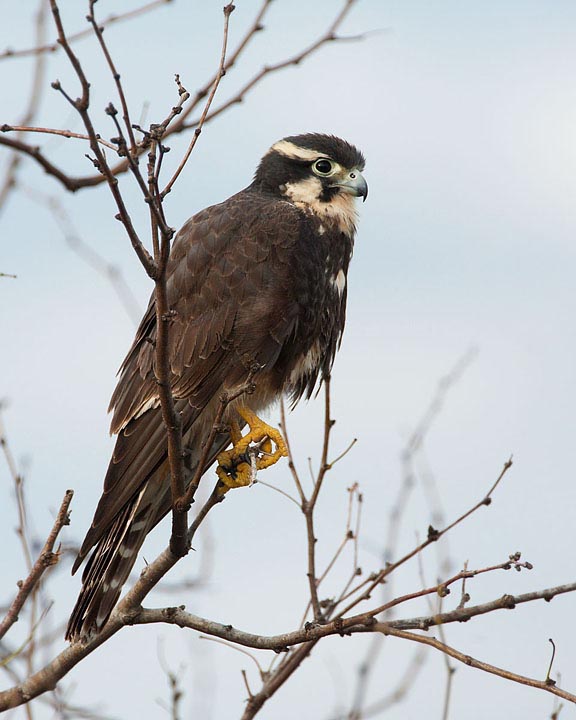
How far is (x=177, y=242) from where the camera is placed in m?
4.53

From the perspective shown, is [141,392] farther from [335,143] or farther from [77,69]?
[77,69]

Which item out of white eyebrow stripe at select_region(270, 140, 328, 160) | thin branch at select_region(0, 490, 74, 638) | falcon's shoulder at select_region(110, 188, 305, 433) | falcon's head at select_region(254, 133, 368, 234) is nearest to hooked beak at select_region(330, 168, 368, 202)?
falcon's head at select_region(254, 133, 368, 234)

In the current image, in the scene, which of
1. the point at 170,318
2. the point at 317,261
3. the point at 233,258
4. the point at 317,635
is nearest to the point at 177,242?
the point at 233,258

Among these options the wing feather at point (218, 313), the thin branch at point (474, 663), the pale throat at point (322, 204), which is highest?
the pale throat at point (322, 204)

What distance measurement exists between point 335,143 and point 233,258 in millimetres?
903

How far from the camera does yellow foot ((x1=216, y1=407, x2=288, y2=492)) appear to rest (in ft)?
13.6

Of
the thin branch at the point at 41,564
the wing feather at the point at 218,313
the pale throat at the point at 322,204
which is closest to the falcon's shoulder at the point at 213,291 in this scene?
the wing feather at the point at 218,313

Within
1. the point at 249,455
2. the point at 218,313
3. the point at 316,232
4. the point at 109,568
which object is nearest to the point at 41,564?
the point at 109,568

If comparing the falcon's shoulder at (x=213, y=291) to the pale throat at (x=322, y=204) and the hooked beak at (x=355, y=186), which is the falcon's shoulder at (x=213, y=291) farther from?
the hooked beak at (x=355, y=186)

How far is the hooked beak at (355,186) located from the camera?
470cm

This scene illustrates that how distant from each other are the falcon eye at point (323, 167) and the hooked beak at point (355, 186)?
86 mm

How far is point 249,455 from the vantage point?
411 centimetres

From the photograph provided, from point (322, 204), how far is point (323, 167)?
22cm

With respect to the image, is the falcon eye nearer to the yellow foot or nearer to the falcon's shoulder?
the falcon's shoulder
